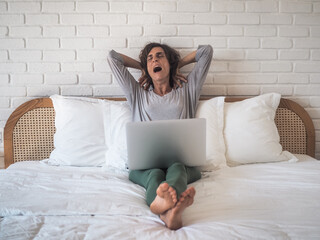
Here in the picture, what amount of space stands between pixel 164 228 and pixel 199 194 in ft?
1.06

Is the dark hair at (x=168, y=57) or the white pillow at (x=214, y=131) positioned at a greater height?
the dark hair at (x=168, y=57)

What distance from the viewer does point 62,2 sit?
1.82 metres

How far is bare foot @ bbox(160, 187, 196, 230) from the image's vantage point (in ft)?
2.77

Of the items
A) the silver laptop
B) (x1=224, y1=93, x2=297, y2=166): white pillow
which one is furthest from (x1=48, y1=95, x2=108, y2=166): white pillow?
(x1=224, y1=93, x2=297, y2=166): white pillow

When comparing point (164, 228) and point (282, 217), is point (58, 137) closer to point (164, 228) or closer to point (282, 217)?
point (164, 228)

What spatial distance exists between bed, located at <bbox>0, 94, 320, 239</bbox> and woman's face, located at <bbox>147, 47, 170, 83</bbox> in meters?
0.28

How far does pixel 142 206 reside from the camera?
3.37 ft

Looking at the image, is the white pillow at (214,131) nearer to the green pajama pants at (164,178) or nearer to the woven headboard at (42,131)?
the green pajama pants at (164,178)

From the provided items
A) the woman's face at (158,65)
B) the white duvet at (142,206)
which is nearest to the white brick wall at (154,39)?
the woman's face at (158,65)

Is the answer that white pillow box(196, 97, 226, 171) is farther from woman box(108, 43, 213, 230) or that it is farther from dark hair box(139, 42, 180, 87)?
dark hair box(139, 42, 180, 87)

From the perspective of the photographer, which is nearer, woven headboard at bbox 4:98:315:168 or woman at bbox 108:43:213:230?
woman at bbox 108:43:213:230

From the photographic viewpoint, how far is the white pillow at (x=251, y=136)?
157 centimetres

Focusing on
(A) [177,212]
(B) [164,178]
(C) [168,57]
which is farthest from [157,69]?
(A) [177,212]

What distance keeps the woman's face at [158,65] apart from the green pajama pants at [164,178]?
0.63m
